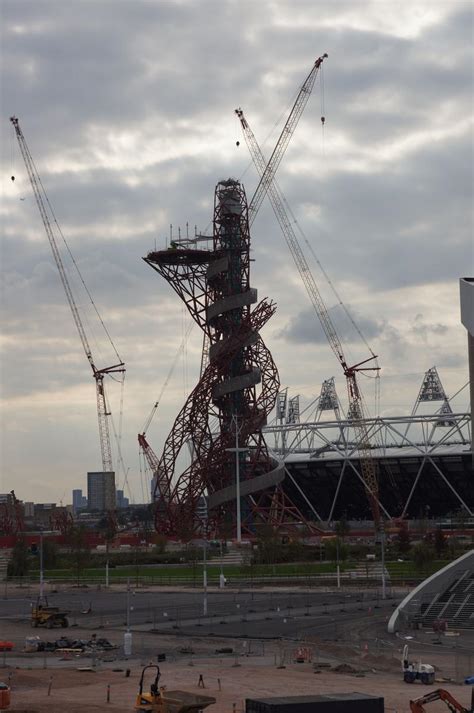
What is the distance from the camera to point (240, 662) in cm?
5691

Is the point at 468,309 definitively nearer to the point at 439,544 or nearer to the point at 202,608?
the point at 202,608

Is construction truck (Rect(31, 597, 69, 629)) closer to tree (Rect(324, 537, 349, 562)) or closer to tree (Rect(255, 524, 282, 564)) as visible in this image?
tree (Rect(255, 524, 282, 564))

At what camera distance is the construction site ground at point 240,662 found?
4638cm

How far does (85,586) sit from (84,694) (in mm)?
65380

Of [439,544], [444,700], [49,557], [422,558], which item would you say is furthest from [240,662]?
[49,557]

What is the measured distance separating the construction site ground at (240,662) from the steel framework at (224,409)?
72.3 meters

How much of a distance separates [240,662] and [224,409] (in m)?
99.3

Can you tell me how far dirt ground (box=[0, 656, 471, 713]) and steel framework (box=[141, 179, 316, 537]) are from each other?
93.8 m

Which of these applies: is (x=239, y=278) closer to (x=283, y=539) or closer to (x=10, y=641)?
(x=283, y=539)

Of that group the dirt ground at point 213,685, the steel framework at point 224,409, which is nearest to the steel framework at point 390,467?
the steel framework at point 224,409

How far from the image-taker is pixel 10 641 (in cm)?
6800

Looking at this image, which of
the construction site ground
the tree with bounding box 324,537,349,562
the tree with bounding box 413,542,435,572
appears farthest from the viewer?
the tree with bounding box 324,537,349,562

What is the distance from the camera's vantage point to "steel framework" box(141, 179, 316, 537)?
151 meters

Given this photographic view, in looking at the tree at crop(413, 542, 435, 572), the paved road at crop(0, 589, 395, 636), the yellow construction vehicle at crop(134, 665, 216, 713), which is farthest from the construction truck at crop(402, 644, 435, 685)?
the tree at crop(413, 542, 435, 572)
